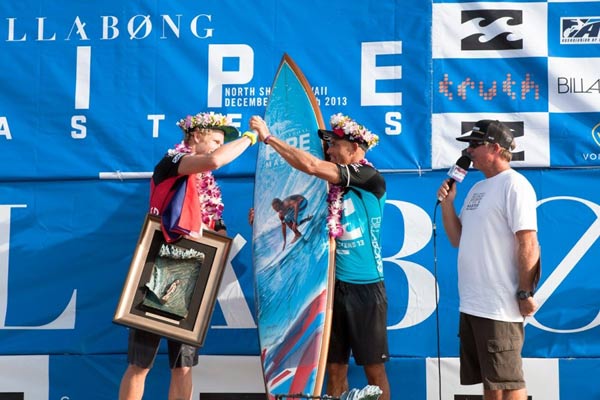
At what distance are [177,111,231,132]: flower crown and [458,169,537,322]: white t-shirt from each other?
4.67 ft

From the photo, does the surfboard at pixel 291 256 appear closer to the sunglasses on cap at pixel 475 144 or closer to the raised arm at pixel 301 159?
the raised arm at pixel 301 159

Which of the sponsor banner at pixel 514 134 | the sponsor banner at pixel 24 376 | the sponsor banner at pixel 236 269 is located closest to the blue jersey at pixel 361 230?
the sponsor banner at pixel 236 269

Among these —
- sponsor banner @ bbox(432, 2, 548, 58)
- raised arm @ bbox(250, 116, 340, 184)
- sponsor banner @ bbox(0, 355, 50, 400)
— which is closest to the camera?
raised arm @ bbox(250, 116, 340, 184)

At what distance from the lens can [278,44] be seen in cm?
556

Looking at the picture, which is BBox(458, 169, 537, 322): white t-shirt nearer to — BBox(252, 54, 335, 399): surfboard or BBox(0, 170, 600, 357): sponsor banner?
BBox(252, 54, 335, 399): surfboard

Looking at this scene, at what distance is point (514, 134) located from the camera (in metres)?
5.37

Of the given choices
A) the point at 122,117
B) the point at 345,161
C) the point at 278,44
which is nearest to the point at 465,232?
the point at 345,161

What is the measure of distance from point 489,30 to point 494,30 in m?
0.03

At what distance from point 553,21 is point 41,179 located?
3043 millimetres

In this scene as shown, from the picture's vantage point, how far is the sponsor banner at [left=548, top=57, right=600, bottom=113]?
5340mm

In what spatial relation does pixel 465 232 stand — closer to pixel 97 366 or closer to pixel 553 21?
pixel 553 21

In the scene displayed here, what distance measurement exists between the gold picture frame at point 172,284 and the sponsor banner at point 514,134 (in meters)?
1.35

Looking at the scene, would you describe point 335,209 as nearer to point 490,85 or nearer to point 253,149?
point 253,149

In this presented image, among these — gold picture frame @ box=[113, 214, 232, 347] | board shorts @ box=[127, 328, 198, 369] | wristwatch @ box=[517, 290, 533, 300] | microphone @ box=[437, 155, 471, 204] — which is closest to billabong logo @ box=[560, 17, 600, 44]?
microphone @ box=[437, 155, 471, 204]
